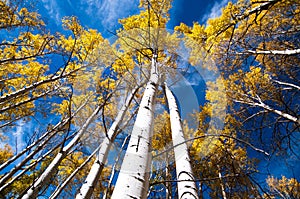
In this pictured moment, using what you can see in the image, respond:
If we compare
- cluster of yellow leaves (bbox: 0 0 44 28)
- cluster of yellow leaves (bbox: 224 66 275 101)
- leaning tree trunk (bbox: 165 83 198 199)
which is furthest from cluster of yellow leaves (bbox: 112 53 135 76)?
leaning tree trunk (bbox: 165 83 198 199)

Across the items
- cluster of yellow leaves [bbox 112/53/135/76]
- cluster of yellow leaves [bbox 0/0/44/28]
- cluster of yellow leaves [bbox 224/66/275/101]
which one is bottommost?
cluster of yellow leaves [bbox 0/0/44/28]

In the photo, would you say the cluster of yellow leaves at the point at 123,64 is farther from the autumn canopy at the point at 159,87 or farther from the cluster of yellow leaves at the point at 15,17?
the cluster of yellow leaves at the point at 15,17

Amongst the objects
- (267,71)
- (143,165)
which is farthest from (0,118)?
(267,71)

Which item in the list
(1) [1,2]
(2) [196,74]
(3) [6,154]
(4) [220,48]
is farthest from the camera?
(3) [6,154]

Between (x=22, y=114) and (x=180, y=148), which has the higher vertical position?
(x=22, y=114)

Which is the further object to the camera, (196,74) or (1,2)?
(196,74)

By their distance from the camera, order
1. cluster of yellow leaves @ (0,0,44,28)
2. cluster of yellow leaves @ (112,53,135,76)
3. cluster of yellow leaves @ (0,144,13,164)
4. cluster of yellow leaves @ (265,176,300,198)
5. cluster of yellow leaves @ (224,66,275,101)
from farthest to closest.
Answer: cluster of yellow leaves @ (0,144,13,164) → cluster of yellow leaves @ (224,66,275,101) → cluster of yellow leaves @ (112,53,135,76) → cluster of yellow leaves @ (0,0,44,28) → cluster of yellow leaves @ (265,176,300,198)

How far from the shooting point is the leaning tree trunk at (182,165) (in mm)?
1385

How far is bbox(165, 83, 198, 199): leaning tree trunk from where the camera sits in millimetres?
1385

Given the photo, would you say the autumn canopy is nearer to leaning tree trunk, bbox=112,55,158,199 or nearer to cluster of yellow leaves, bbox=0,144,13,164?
cluster of yellow leaves, bbox=0,144,13,164

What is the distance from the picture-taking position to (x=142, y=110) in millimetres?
2082

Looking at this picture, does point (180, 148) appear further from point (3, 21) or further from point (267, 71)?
point (267, 71)

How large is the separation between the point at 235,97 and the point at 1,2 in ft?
28.5

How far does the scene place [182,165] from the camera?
5.70 feet
